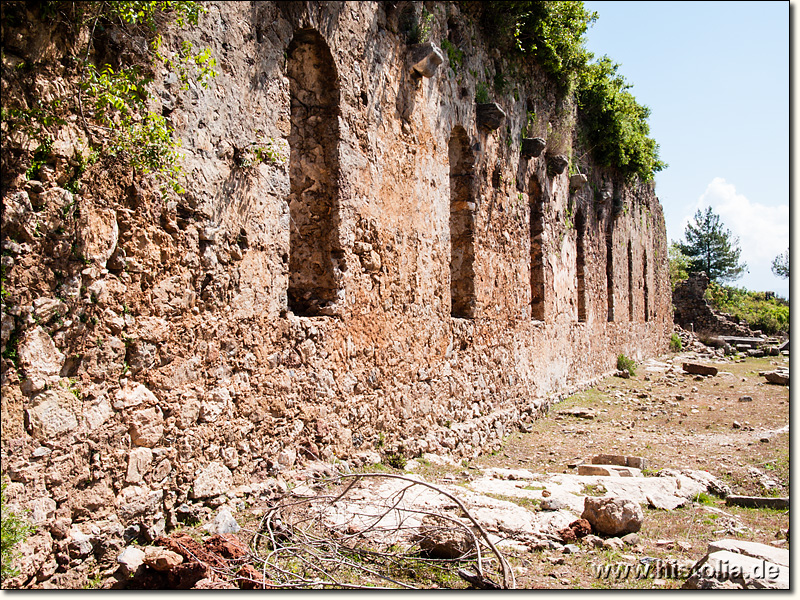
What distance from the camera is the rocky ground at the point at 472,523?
297 centimetres

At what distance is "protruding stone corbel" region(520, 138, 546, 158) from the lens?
9328mm

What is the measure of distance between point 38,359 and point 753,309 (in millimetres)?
32017

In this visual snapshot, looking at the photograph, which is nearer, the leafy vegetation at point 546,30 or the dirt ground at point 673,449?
the dirt ground at point 673,449

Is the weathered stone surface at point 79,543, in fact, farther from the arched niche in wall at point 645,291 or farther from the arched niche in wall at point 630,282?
the arched niche in wall at point 645,291

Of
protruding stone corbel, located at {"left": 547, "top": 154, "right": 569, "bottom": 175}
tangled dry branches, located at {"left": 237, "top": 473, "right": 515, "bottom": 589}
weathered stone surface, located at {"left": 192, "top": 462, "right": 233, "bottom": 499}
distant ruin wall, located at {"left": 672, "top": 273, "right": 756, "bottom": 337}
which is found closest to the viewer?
tangled dry branches, located at {"left": 237, "top": 473, "right": 515, "bottom": 589}

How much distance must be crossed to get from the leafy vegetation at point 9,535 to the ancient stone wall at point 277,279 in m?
0.12

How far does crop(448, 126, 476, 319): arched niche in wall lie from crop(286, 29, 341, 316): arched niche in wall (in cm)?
266

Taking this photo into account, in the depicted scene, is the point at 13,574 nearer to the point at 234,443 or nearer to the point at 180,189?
the point at 234,443

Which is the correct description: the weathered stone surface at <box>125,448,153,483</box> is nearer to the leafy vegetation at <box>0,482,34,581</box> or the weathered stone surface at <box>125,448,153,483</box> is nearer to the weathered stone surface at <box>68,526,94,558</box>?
the weathered stone surface at <box>68,526,94,558</box>

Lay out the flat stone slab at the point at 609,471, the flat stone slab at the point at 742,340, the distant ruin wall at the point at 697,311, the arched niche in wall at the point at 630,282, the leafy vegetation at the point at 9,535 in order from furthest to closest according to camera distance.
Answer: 1. the distant ruin wall at the point at 697,311
2. the flat stone slab at the point at 742,340
3. the arched niche in wall at the point at 630,282
4. the flat stone slab at the point at 609,471
5. the leafy vegetation at the point at 9,535

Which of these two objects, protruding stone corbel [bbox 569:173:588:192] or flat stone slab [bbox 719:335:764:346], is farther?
flat stone slab [bbox 719:335:764:346]

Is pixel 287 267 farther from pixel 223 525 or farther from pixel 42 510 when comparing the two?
pixel 42 510

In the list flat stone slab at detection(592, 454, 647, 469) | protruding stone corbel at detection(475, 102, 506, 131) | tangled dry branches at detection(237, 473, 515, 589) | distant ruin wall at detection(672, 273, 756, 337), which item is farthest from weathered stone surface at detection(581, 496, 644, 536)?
distant ruin wall at detection(672, 273, 756, 337)

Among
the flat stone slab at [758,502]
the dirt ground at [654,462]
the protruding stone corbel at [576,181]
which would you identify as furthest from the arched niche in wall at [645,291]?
the flat stone slab at [758,502]
